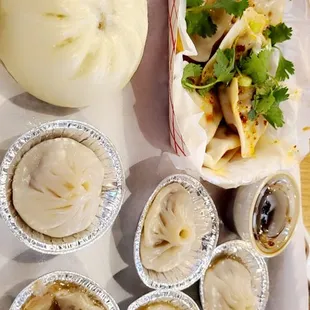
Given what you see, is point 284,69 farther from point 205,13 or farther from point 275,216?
point 275,216

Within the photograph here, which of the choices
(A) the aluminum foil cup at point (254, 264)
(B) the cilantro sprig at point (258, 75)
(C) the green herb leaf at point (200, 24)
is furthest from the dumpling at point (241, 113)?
(A) the aluminum foil cup at point (254, 264)

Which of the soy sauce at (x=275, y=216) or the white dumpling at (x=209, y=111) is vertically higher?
the white dumpling at (x=209, y=111)

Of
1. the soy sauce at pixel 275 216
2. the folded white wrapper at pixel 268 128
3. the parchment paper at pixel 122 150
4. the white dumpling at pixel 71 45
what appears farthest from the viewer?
the soy sauce at pixel 275 216

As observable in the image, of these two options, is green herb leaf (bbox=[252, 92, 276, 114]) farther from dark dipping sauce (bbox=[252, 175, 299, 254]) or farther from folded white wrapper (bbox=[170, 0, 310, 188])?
dark dipping sauce (bbox=[252, 175, 299, 254])

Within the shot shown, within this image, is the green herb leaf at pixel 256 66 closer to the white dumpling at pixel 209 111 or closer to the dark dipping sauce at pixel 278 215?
the white dumpling at pixel 209 111

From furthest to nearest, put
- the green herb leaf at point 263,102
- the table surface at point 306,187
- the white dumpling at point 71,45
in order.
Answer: the table surface at point 306,187, the green herb leaf at point 263,102, the white dumpling at point 71,45

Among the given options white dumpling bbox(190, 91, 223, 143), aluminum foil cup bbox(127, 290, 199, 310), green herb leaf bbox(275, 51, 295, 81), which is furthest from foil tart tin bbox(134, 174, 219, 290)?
green herb leaf bbox(275, 51, 295, 81)
